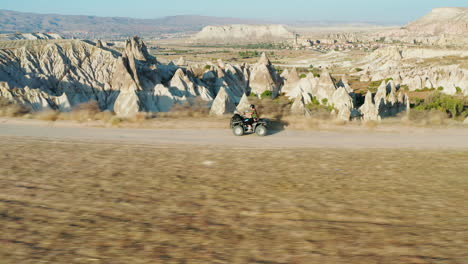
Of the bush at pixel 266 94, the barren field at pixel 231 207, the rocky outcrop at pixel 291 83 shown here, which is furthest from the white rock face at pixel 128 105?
the rocky outcrop at pixel 291 83

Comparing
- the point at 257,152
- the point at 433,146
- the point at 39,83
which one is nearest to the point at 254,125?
the point at 257,152

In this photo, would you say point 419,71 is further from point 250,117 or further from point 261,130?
point 261,130

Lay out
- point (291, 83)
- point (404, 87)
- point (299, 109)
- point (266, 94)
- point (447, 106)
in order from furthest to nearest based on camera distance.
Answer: point (404, 87) → point (266, 94) → point (291, 83) → point (447, 106) → point (299, 109)

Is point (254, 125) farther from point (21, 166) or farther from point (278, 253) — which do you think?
point (278, 253)

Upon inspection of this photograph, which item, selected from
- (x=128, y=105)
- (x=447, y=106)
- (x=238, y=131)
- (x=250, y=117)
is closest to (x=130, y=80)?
(x=128, y=105)

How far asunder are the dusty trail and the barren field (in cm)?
170

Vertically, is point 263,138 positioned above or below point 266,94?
above

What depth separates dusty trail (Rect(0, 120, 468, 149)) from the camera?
13180 mm

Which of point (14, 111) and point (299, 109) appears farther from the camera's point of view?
point (299, 109)

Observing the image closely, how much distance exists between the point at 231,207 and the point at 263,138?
7418 millimetres

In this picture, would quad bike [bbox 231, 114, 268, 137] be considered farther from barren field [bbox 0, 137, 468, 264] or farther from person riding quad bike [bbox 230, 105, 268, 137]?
barren field [bbox 0, 137, 468, 264]

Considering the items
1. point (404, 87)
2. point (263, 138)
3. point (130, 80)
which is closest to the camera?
point (263, 138)

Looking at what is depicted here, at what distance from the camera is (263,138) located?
47.3 ft

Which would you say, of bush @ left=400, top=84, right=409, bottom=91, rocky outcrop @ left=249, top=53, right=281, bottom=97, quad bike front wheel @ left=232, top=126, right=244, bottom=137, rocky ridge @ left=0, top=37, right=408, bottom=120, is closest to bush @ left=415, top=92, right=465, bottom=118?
rocky ridge @ left=0, top=37, right=408, bottom=120
